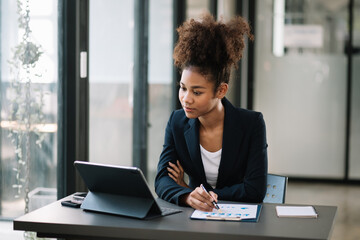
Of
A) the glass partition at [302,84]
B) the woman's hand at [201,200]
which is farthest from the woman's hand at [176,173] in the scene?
the glass partition at [302,84]

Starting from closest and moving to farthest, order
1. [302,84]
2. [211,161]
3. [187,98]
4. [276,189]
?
[187,98] < [211,161] < [276,189] < [302,84]

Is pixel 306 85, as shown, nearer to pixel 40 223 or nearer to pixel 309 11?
pixel 309 11

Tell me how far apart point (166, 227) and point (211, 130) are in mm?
783

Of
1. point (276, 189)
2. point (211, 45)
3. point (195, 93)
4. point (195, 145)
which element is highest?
point (211, 45)

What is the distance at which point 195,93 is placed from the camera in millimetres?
2326

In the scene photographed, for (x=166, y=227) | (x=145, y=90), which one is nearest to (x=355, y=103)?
(x=145, y=90)

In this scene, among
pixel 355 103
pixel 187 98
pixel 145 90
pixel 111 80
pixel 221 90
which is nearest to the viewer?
pixel 187 98

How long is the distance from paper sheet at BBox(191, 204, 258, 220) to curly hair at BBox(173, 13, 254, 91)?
1.70ft

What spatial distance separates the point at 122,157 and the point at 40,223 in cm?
222

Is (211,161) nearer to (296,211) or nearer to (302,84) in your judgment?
(296,211)

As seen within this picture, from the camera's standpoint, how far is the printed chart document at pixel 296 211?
1.99 metres

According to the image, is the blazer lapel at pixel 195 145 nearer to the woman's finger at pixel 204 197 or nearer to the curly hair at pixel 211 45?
the curly hair at pixel 211 45

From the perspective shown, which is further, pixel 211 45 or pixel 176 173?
pixel 176 173

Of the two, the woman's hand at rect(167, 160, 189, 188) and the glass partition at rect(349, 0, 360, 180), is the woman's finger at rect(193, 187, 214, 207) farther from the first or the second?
the glass partition at rect(349, 0, 360, 180)
